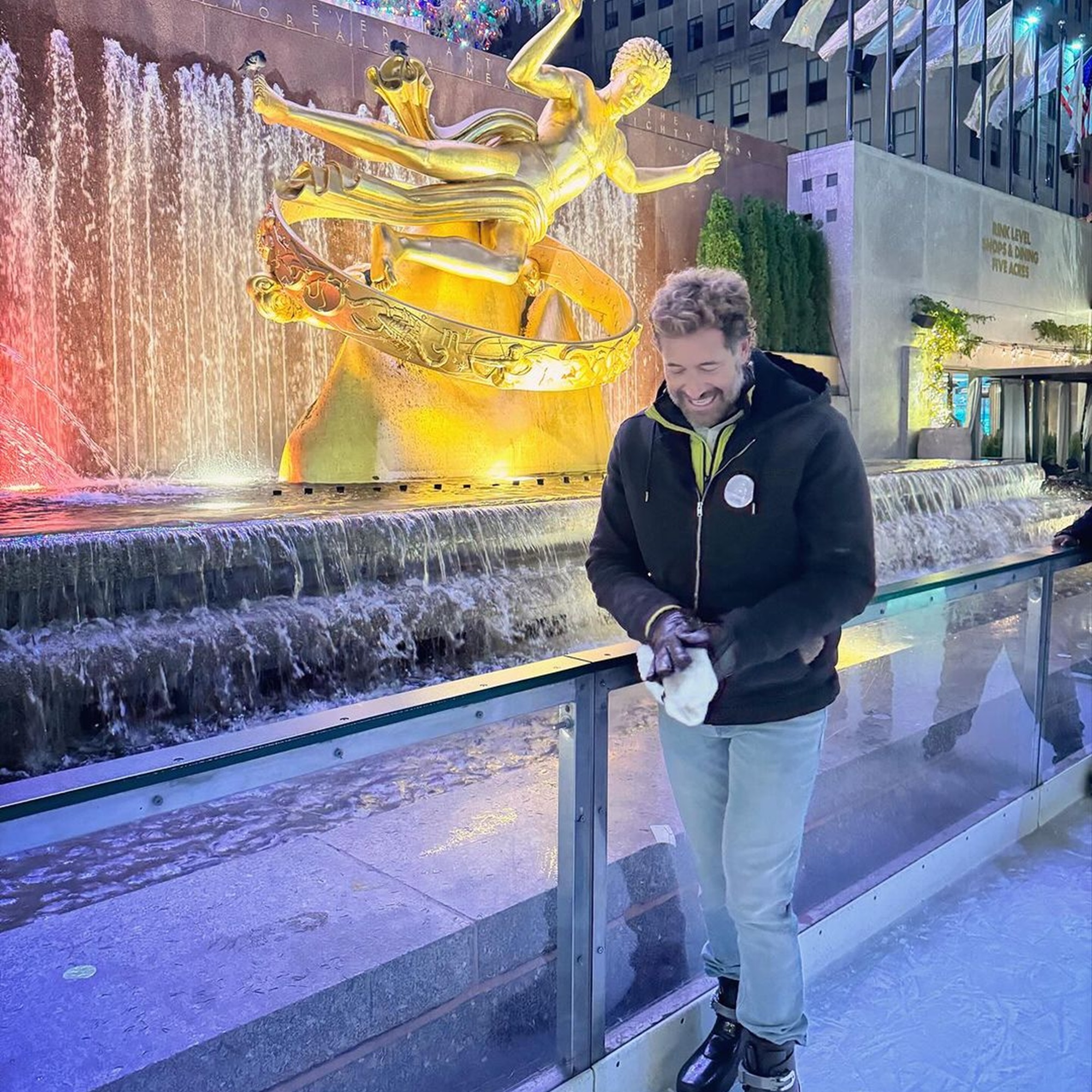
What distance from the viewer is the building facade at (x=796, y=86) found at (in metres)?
31.3

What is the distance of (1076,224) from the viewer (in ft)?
72.0

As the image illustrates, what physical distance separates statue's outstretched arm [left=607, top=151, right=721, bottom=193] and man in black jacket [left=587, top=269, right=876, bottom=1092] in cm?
735

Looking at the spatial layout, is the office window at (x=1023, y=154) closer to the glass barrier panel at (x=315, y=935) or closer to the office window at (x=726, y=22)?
the office window at (x=726, y=22)

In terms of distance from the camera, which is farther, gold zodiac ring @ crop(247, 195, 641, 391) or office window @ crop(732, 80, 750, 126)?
office window @ crop(732, 80, 750, 126)

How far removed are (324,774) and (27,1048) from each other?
1.76ft

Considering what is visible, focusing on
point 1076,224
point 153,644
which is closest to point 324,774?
point 153,644

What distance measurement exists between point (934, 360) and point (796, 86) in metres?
21.4

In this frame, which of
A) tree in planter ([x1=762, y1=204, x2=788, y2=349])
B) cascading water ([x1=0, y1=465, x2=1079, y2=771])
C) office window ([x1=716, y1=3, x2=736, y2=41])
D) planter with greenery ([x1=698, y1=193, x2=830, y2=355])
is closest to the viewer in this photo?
cascading water ([x1=0, y1=465, x2=1079, y2=771])

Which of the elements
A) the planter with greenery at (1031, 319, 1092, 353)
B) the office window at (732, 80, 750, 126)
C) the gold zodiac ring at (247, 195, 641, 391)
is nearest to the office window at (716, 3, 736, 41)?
the office window at (732, 80, 750, 126)

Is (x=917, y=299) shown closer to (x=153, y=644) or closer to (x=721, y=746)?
(x=153, y=644)

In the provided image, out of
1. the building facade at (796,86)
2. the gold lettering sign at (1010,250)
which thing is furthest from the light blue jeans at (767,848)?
the building facade at (796,86)

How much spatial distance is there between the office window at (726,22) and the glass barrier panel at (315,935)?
127 ft

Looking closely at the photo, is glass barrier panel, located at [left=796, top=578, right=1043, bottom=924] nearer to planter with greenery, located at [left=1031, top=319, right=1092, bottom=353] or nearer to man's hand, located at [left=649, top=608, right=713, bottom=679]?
man's hand, located at [left=649, top=608, right=713, bottom=679]

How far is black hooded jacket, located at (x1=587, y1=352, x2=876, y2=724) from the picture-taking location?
1.79m
